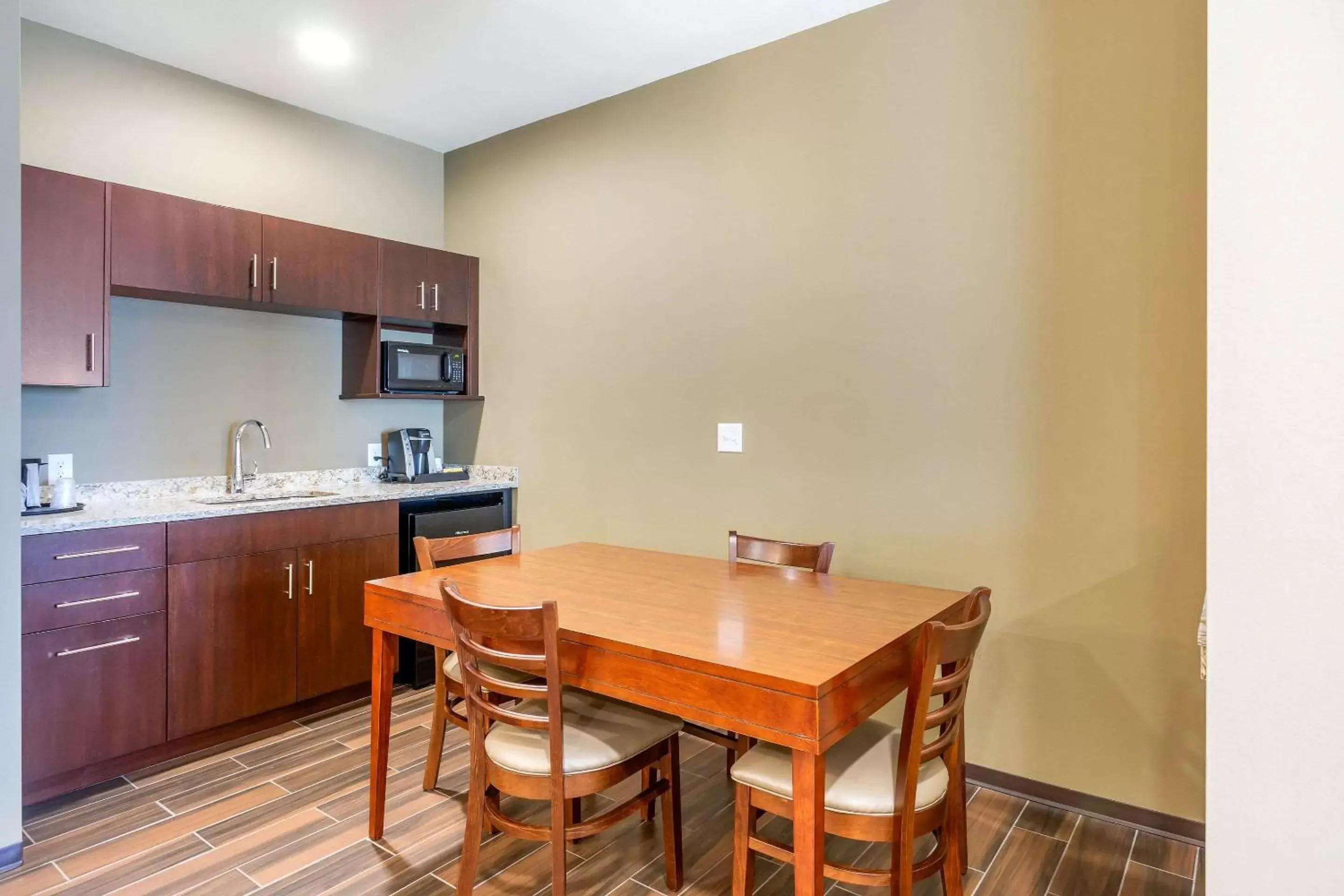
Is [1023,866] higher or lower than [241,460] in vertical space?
lower

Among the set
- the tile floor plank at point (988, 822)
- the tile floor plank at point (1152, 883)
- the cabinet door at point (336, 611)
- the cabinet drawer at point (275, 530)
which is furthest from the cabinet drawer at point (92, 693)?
the tile floor plank at point (1152, 883)

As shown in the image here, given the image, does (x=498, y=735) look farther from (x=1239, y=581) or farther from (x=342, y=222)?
(x=342, y=222)

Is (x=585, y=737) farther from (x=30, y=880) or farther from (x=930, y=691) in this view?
(x=30, y=880)

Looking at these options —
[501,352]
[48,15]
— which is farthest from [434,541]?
[48,15]

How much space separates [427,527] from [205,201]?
178cm

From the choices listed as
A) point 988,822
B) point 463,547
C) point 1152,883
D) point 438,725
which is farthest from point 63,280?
point 1152,883

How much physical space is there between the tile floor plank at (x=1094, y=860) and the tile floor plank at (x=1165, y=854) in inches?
1.1

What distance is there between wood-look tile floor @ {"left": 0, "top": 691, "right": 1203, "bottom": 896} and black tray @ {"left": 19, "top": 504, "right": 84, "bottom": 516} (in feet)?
3.20

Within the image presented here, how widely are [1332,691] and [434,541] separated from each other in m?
2.25

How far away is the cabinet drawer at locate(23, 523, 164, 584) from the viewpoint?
2.45 metres

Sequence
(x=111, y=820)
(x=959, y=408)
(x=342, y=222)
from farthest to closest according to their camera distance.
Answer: (x=342, y=222), (x=959, y=408), (x=111, y=820)

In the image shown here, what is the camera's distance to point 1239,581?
4.32 feet

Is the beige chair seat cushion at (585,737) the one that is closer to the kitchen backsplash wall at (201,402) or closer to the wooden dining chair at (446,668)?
the wooden dining chair at (446,668)

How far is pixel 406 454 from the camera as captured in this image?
4020 mm
